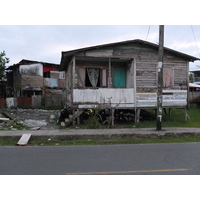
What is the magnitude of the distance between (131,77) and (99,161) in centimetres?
833

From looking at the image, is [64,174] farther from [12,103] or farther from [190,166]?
[12,103]

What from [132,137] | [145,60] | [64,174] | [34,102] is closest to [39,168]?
[64,174]

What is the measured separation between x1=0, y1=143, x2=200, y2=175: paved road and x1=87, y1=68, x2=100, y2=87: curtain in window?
7.02 meters

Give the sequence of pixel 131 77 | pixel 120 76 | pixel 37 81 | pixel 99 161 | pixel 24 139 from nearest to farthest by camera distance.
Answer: pixel 99 161
pixel 24 139
pixel 131 77
pixel 120 76
pixel 37 81

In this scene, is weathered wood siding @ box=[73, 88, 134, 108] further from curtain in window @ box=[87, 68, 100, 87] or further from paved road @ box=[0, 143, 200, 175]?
paved road @ box=[0, 143, 200, 175]

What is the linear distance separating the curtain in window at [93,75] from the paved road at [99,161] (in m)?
7.02

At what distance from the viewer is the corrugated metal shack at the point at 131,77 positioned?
1236 centimetres

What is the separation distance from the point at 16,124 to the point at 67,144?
16.0 feet

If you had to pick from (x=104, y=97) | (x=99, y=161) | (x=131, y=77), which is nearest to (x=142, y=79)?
(x=131, y=77)

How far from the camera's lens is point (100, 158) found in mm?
6270

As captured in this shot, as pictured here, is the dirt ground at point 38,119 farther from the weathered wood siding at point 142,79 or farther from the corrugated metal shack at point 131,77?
the weathered wood siding at point 142,79

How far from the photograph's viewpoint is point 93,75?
562 inches

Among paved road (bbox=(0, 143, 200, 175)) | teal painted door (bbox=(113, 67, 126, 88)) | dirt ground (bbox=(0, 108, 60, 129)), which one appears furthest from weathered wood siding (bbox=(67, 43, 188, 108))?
paved road (bbox=(0, 143, 200, 175))

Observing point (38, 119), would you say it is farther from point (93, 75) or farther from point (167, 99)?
point (167, 99)
